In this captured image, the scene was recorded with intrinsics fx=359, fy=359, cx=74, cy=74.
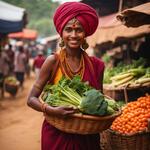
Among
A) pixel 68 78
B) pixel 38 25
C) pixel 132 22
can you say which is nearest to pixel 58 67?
pixel 68 78

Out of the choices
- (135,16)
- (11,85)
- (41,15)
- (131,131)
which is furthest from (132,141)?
(41,15)

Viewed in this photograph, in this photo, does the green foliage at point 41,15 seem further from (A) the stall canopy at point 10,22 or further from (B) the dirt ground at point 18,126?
(B) the dirt ground at point 18,126

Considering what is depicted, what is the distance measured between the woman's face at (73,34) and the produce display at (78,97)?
28 centimetres

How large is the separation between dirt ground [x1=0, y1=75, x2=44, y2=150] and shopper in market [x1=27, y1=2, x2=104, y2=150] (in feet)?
13.9

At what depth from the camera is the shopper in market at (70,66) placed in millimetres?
2873

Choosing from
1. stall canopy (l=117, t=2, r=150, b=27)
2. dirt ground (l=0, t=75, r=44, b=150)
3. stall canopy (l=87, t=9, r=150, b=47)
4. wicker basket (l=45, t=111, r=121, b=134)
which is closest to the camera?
wicker basket (l=45, t=111, r=121, b=134)

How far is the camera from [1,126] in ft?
29.7

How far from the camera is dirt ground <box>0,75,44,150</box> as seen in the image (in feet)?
23.9

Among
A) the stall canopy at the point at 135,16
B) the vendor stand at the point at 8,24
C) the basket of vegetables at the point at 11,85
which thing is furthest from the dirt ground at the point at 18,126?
the stall canopy at the point at 135,16

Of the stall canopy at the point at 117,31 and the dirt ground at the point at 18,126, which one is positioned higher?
the stall canopy at the point at 117,31

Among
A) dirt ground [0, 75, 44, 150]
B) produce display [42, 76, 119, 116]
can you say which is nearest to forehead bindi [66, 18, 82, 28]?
produce display [42, 76, 119, 116]

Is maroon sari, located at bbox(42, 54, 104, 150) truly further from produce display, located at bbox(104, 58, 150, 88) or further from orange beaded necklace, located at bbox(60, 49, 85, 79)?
produce display, located at bbox(104, 58, 150, 88)

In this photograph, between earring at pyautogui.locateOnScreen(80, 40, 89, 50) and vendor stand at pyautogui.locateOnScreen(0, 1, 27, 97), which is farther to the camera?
vendor stand at pyautogui.locateOnScreen(0, 1, 27, 97)

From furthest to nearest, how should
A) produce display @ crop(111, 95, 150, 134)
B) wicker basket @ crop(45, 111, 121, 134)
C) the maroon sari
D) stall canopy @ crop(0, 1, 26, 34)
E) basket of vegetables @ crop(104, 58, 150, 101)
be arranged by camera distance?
stall canopy @ crop(0, 1, 26, 34) → basket of vegetables @ crop(104, 58, 150, 101) → produce display @ crop(111, 95, 150, 134) → the maroon sari → wicker basket @ crop(45, 111, 121, 134)
